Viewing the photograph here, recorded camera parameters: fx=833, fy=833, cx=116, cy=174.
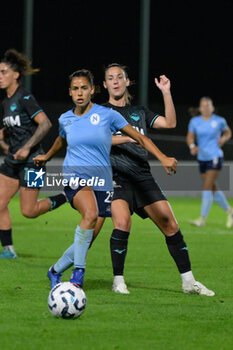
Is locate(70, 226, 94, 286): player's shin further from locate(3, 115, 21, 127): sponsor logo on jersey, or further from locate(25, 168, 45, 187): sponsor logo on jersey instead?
locate(3, 115, 21, 127): sponsor logo on jersey

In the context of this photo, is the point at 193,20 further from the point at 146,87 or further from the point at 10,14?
the point at 10,14

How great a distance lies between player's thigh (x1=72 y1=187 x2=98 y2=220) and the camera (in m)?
6.94

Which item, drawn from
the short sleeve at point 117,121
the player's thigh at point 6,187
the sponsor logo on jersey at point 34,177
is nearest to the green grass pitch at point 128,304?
the player's thigh at point 6,187

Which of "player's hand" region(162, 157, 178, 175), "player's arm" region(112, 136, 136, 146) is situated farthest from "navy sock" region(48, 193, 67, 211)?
"player's hand" region(162, 157, 178, 175)

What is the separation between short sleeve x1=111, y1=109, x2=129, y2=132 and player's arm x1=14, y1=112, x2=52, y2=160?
2273 mm

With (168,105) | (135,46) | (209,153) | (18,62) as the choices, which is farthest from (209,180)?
(135,46)

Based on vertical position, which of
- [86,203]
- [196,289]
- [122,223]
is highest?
[86,203]

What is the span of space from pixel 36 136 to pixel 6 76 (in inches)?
32.5

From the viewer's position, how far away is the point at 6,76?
31.6 feet

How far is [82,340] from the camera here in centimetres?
544

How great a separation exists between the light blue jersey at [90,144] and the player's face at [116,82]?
43 cm

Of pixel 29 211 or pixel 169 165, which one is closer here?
pixel 169 165

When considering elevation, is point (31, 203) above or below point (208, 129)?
above

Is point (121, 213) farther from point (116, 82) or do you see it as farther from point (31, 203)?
point (31, 203)
